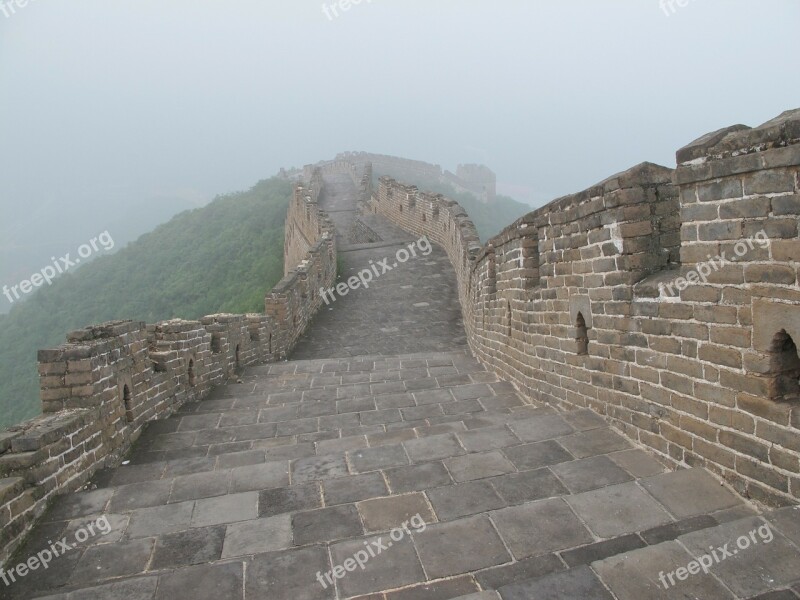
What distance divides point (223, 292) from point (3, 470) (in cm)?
2251

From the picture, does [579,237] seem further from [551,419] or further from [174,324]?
[174,324]

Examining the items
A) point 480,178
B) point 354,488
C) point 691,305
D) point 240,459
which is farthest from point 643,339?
point 480,178

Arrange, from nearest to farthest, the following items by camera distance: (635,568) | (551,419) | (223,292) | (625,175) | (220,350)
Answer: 1. (635,568)
2. (625,175)
3. (551,419)
4. (220,350)
5. (223,292)

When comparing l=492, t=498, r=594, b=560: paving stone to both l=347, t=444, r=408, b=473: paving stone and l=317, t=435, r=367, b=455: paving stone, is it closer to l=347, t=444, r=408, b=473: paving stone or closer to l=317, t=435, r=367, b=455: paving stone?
l=347, t=444, r=408, b=473: paving stone

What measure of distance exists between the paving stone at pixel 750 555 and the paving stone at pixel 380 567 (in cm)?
116

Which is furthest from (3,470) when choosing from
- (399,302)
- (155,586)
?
Result: (399,302)

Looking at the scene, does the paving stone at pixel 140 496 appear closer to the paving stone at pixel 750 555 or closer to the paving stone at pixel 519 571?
the paving stone at pixel 519 571

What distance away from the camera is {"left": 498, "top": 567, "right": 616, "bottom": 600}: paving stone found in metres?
2.16

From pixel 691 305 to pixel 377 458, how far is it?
214cm

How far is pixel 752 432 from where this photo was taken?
2814 mm

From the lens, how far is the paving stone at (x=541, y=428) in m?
3.85

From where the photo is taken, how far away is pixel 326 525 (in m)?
2.87

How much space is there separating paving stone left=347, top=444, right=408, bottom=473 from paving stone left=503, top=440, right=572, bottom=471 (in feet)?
2.28

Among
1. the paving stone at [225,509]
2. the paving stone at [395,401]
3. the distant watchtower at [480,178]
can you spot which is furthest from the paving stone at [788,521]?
the distant watchtower at [480,178]
